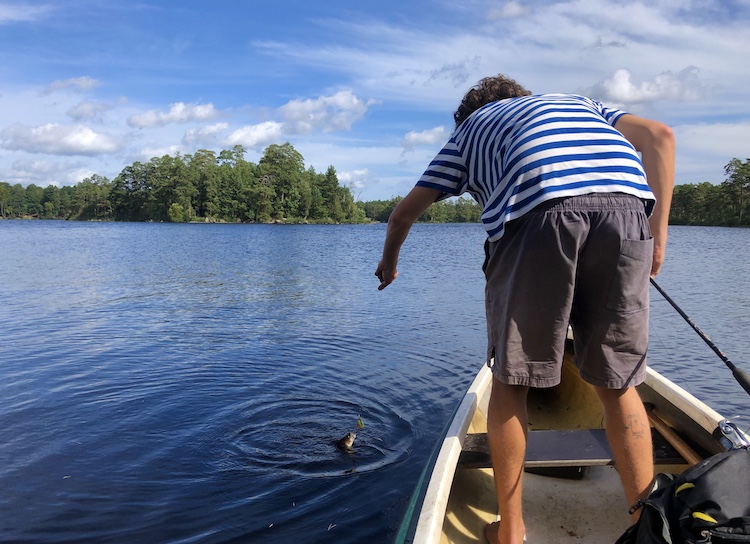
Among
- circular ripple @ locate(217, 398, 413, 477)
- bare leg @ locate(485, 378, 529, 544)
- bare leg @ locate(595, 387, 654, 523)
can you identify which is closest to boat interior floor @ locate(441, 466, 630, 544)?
bare leg @ locate(485, 378, 529, 544)

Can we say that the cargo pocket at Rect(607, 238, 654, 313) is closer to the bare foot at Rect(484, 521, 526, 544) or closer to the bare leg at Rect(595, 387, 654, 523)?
the bare leg at Rect(595, 387, 654, 523)

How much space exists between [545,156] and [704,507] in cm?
140

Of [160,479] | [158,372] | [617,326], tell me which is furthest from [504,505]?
[158,372]

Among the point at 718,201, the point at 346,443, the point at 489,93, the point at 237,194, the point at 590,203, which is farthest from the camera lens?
the point at 237,194

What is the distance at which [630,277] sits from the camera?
234 cm

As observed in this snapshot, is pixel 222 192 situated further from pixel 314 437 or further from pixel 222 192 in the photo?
pixel 314 437

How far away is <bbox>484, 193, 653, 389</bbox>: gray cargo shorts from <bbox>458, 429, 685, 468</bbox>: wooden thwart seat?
0.85 metres

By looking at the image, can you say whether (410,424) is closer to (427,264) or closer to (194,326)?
(194,326)

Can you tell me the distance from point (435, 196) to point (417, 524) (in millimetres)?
1552

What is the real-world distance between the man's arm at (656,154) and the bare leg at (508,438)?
102 cm

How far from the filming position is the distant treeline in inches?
Answer: 4449

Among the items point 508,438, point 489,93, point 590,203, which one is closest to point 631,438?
point 508,438

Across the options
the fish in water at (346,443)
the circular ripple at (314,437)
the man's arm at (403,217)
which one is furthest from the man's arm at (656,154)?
the fish in water at (346,443)

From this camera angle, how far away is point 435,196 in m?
2.81
